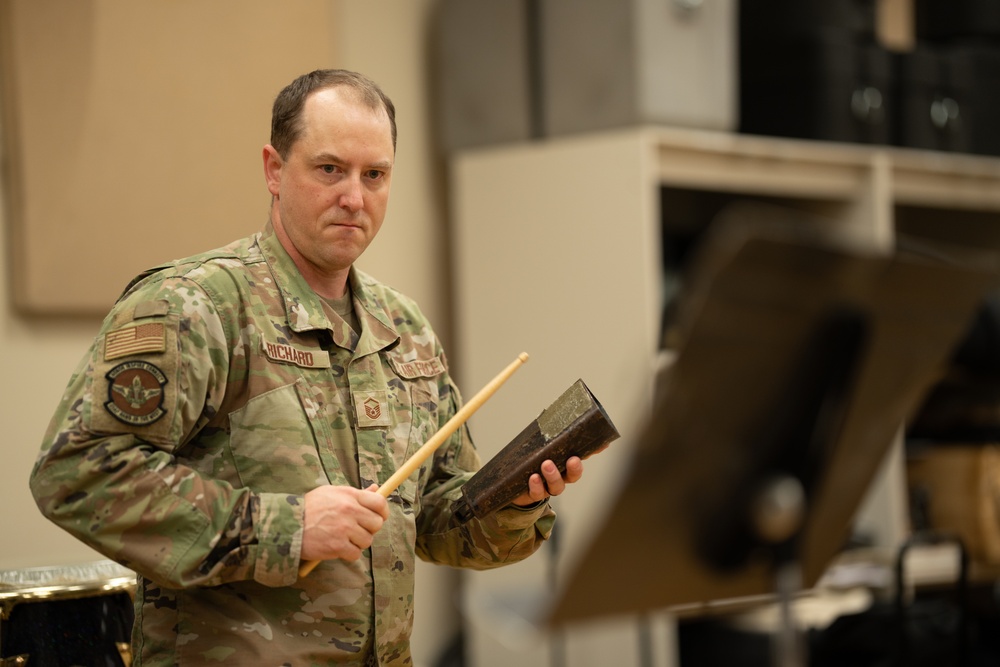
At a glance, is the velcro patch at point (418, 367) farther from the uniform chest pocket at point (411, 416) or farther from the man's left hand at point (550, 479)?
the man's left hand at point (550, 479)

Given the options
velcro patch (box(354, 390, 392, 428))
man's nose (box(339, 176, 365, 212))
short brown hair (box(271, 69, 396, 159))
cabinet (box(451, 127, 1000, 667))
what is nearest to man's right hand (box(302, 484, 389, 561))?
velcro patch (box(354, 390, 392, 428))

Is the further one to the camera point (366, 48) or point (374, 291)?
point (366, 48)

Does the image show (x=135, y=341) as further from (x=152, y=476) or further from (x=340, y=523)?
(x=340, y=523)

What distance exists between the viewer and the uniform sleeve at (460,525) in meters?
1.92

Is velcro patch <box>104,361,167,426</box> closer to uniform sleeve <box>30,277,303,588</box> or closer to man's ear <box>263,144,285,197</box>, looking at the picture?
uniform sleeve <box>30,277,303,588</box>

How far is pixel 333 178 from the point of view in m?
1.86

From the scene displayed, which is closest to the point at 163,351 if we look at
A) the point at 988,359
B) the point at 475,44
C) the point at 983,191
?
the point at 475,44

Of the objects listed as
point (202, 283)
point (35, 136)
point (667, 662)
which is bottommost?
point (667, 662)

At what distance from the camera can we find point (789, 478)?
1.27 meters

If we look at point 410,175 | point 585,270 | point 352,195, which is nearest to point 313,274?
point 352,195

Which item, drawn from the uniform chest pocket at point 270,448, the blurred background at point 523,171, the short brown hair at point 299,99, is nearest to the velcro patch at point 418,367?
the uniform chest pocket at point 270,448

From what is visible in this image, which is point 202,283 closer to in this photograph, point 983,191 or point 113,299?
point 113,299

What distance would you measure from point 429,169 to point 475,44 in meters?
0.39

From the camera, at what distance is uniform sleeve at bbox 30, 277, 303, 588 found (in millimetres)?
1597
